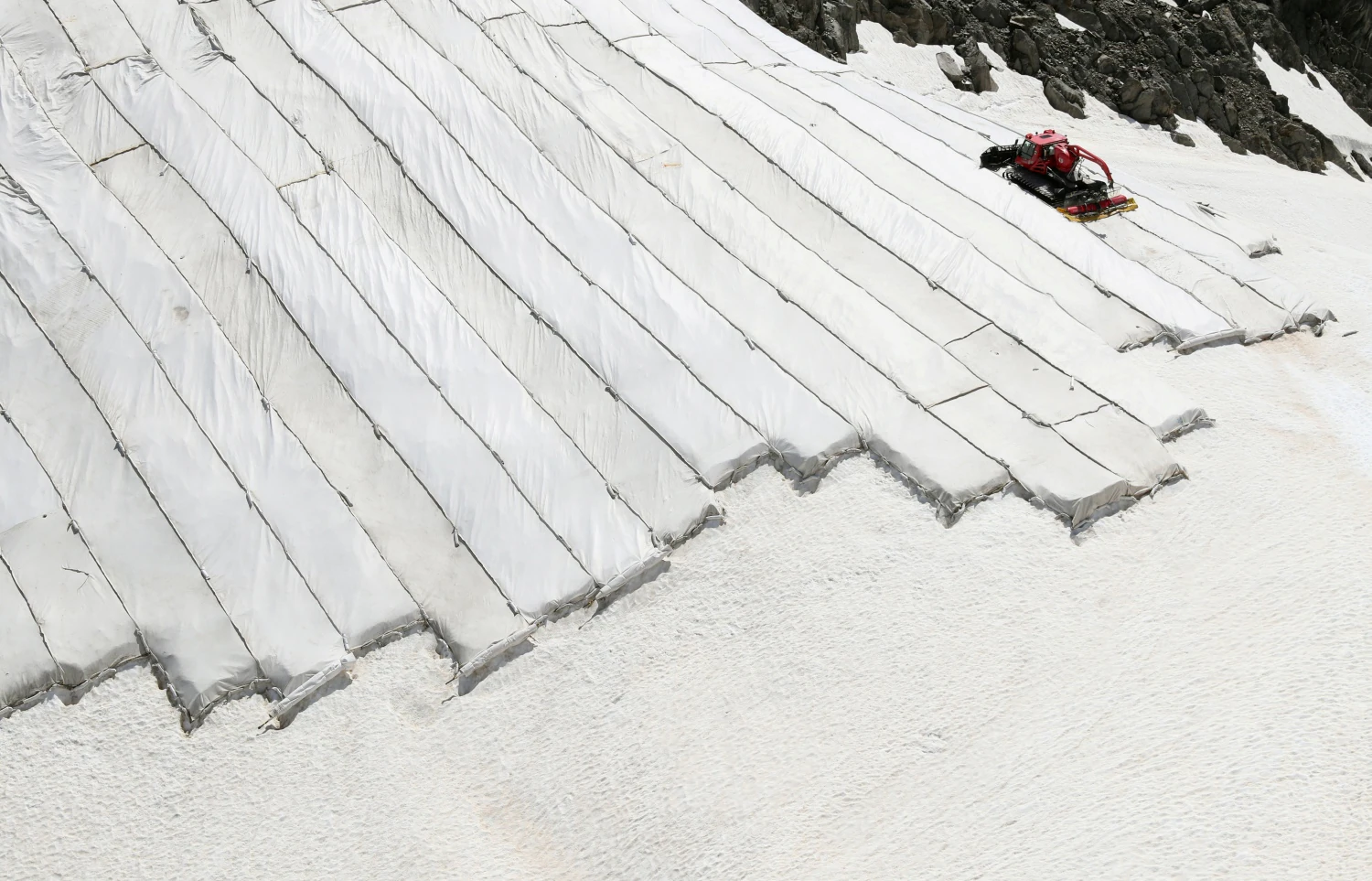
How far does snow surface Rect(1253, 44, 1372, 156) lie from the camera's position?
190ft

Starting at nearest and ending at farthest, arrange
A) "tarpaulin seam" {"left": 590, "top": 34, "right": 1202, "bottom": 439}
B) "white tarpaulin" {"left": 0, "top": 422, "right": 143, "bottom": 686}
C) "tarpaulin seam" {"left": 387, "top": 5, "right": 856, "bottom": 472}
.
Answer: "white tarpaulin" {"left": 0, "top": 422, "right": 143, "bottom": 686} < "tarpaulin seam" {"left": 387, "top": 5, "right": 856, "bottom": 472} < "tarpaulin seam" {"left": 590, "top": 34, "right": 1202, "bottom": 439}

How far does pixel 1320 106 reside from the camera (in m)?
59.9

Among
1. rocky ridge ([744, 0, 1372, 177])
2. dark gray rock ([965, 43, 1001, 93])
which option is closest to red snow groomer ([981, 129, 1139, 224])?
rocky ridge ([744, 0, 1372, 177])

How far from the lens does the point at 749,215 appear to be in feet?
86.3

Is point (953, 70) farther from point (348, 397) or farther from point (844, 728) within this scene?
point (844, 728)

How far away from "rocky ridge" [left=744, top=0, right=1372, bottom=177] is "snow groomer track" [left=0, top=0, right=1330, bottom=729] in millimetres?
17155

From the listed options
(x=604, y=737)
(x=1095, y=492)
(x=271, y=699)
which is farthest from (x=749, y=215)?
(x=271, y=699)

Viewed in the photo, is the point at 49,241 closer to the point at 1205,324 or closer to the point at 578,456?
the point at 578,456

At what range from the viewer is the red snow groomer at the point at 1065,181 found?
93.9 ft

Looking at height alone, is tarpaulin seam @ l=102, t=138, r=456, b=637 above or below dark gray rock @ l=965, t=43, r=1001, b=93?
below

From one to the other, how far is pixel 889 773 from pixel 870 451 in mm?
7093

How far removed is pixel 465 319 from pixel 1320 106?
57.3 meters

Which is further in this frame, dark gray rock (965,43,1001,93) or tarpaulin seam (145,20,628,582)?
dark gray rock (965,43,1001,93)

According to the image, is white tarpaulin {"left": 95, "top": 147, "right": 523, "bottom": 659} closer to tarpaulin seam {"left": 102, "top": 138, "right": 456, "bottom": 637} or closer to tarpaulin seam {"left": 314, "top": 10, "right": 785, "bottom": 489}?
tarpaulin seam {"left": 102, "top": 138, "right": 456, "bottom": 637}
